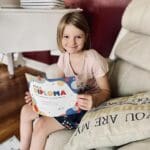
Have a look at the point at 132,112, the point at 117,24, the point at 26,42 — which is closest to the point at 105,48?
the point at 117,24

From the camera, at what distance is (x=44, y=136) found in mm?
1016

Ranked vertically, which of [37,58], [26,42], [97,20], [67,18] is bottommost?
[37,58]

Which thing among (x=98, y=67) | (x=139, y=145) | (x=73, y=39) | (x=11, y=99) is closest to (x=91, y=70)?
(x=98, y=67)

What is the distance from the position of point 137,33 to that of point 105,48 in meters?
0.71

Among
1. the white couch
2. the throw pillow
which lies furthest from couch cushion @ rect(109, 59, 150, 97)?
the throw pillow

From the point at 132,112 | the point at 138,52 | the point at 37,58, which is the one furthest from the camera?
the point at 37,58

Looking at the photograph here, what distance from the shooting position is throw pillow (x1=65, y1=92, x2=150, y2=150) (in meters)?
0.74

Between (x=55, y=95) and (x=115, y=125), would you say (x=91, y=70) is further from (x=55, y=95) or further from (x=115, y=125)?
(x=115, y=125)

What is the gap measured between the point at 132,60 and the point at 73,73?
10.5 inches

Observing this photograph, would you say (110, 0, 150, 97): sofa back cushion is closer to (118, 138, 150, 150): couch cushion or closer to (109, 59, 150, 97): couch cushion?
(109, 59, 150, 97): couch cushion

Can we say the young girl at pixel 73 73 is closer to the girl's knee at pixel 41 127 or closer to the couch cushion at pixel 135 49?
the girl's knee at pixel 41 127

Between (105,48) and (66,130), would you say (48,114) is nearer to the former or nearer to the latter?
(66,130)

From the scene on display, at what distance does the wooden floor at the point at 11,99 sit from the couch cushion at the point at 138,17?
954 millimetres

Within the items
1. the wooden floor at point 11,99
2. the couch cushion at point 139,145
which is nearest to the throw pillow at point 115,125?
the couch cushion at point 139,145
